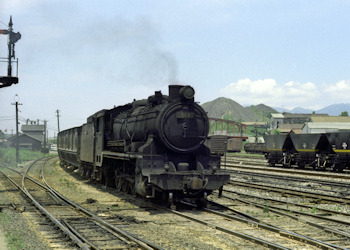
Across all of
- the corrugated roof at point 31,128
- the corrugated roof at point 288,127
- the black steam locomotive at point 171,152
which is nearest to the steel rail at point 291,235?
the black steam locomotive at point 171,152

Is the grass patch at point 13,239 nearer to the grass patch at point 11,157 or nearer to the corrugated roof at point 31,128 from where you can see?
the grass patch at point 11,157

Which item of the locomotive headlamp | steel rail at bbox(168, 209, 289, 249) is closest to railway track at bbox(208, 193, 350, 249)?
steel rail at bbox(168, 209, 289, 249)

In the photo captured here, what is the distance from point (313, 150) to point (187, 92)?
62.0ft

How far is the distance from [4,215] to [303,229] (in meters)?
7.61

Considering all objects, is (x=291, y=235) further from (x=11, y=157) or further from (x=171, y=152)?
(x=11, y=157)

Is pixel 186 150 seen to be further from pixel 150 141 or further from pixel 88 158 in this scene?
pixel 88 158

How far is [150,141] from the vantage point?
1254 cm

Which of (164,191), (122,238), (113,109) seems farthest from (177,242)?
(113,109)

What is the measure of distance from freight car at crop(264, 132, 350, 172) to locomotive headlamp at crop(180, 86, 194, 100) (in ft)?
54.0

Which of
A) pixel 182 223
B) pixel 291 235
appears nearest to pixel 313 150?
pixel 182 223

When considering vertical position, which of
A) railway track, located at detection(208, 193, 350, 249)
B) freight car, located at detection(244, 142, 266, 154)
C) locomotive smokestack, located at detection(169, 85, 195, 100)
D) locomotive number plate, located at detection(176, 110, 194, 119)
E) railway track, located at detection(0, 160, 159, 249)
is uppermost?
locomotive smokestack, located at detection(169, 85, 195, 100)

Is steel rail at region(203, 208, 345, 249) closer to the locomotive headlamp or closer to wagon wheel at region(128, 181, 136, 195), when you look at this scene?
the locomotive headlamp

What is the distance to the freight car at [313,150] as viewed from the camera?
85.8 ft

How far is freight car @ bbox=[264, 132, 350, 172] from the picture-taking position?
2616 centimetres
